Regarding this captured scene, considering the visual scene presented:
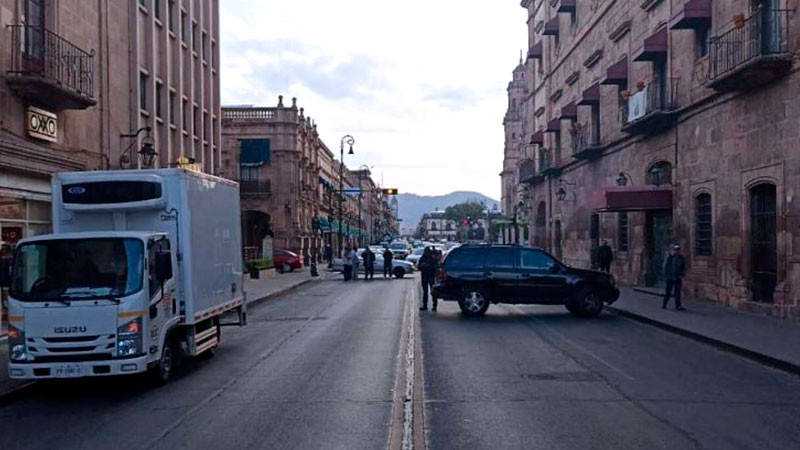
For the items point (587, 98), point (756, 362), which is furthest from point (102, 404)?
point (587, 98)

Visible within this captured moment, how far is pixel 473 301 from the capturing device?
22.3 metres

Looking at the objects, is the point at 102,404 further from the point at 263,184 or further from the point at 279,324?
the point at 263,184

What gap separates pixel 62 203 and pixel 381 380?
5254mm

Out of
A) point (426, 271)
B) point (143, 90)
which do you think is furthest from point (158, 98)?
point (426, 271)

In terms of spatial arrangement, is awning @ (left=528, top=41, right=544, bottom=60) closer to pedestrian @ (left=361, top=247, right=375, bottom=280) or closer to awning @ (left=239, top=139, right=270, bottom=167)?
awning @ (left=239, top=139, right=270, bottom=167)

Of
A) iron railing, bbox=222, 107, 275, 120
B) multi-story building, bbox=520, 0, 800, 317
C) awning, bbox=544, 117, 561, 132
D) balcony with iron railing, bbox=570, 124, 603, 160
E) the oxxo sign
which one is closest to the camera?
the oxxo sign

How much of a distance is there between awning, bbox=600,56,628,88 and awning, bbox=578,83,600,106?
3.10 m

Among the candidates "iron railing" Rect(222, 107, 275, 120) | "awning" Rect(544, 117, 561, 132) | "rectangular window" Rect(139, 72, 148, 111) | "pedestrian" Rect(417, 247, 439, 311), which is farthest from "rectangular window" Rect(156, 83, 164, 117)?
"iron railing" Rect(222, 107, 275, 120)

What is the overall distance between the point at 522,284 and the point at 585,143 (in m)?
17.9

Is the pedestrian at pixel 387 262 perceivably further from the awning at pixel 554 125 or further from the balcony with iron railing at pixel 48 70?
the balcony with iron railing at pixel 48 70

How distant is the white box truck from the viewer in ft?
35.7

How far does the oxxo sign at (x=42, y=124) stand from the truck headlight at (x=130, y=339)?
9.21m

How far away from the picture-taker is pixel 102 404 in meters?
10.8

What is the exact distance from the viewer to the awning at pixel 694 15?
24219mm
